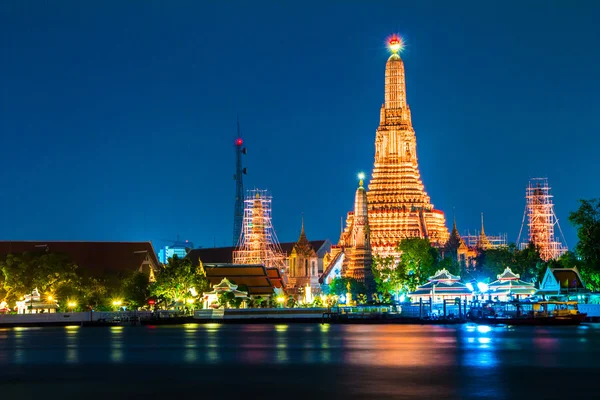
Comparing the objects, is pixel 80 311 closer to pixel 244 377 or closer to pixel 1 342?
pixel 1 342

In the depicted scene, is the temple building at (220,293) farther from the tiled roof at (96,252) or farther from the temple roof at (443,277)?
the temple roof at (443,277)

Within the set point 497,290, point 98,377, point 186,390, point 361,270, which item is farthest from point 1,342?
point 361,270

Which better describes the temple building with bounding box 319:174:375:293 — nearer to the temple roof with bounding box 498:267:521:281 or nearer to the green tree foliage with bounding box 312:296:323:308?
the green tree foliage with bounding box 312:296:323:308

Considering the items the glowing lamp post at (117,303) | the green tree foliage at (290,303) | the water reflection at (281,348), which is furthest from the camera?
the green tree foliage at (290,303)

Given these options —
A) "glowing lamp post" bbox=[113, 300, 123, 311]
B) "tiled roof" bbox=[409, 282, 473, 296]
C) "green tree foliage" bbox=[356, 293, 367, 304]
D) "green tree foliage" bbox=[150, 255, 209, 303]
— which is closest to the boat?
"tiled roof" bbox=[409, 282, 473, 296]

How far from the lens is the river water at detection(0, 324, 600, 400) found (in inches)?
1479

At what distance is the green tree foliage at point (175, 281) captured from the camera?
105 metres

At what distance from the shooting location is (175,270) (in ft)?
344

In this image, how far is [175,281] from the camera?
346 feet

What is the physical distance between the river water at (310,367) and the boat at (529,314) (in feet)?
44.7

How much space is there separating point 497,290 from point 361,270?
22.4 meters

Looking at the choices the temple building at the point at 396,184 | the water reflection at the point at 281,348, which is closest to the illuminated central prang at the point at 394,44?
the temple building at the point at 396,184

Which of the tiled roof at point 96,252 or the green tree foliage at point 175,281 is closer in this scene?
the green tree foliage at point 175,281

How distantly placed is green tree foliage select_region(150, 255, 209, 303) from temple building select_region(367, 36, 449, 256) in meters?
30.0
